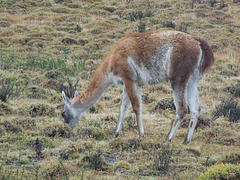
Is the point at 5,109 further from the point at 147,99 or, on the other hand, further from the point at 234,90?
the point at 234,90

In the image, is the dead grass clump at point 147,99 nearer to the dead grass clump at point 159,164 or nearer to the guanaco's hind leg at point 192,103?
the guanaco's hind leg at point 192,103

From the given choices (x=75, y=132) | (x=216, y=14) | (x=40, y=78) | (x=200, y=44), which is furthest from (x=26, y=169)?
(x=216, y=14)

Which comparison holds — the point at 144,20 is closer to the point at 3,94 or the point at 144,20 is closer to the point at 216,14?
the point at 216,14

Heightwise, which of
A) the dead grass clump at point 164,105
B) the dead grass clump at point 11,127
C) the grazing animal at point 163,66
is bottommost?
the dead grass clump at point 164,105

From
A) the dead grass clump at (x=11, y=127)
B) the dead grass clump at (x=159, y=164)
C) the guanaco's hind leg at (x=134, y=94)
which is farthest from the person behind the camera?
the guanaco's hind leg at (x=134, y=94)

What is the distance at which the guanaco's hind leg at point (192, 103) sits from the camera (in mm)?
7215

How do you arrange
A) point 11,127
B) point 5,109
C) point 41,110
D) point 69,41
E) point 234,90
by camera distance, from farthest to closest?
point 69,41 < point 234,90 < point 41,110 < point 5,109 < point 11,127

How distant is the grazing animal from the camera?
7070 mm

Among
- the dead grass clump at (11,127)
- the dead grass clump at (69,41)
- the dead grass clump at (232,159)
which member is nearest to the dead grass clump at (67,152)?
the dead grass clump at (11,127)

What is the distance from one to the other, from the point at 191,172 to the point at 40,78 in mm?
8157

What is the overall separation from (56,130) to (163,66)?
2418mm

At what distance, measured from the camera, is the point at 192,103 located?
7.45 m

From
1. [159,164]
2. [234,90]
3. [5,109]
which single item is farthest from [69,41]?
[159,164]

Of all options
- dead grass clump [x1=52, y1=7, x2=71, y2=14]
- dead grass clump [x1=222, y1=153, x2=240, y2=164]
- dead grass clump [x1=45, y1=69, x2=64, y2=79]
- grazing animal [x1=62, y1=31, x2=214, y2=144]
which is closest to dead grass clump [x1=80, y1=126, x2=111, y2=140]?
grazing animal [x1=62, y1=31, x2=214, y2=144]
